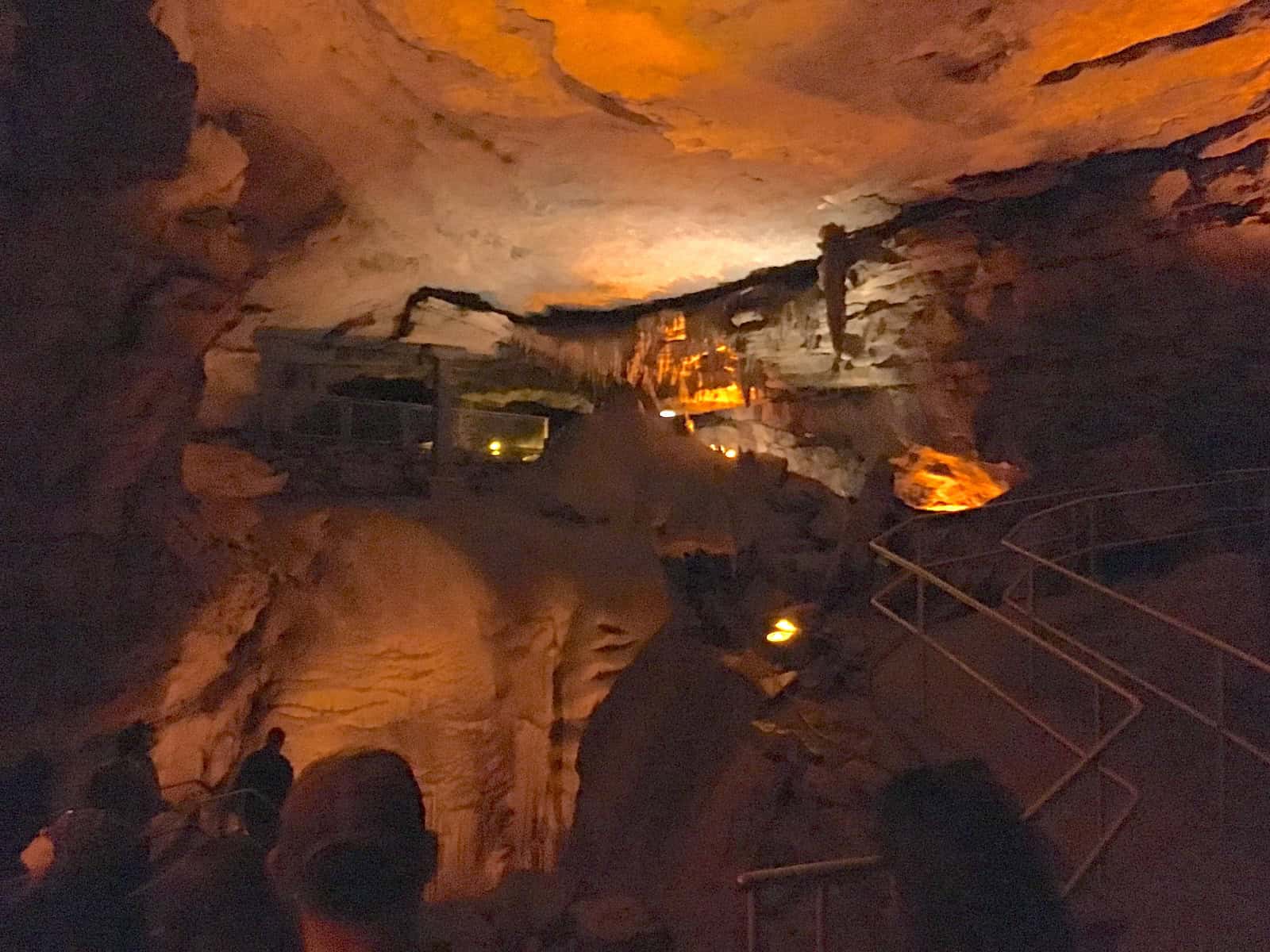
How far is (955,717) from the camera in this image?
6.04 meters

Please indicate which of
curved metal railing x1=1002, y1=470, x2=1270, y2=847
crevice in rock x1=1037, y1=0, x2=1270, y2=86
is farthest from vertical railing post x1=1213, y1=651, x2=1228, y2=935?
crevice in rock x1=1037, y1=0, x2=1270, y2=86

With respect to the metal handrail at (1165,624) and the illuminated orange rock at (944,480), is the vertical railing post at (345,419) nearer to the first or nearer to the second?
→ the illuminated orange rock at (944,480)

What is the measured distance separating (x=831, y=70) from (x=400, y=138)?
361 cm

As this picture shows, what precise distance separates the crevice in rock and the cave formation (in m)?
0.03

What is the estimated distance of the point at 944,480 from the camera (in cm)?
1187

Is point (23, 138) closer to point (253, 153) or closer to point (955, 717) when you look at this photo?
point (253, 153)

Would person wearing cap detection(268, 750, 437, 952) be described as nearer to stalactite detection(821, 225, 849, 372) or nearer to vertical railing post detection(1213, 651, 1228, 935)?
vertical railing post detection(1213, 651, 1228, 935)

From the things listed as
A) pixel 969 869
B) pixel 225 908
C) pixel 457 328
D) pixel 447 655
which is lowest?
pixel 447 655

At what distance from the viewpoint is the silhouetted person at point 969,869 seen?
220cm

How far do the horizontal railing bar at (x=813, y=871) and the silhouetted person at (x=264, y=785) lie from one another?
3.45 meters

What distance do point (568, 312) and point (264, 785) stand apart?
385 inches

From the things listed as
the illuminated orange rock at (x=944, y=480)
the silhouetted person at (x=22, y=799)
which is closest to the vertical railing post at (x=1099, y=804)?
the silhouetted person at (x=22, y=799)

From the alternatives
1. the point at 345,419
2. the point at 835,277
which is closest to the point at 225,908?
the point at 835,277

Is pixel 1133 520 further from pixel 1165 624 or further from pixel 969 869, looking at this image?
pixel 969 869
